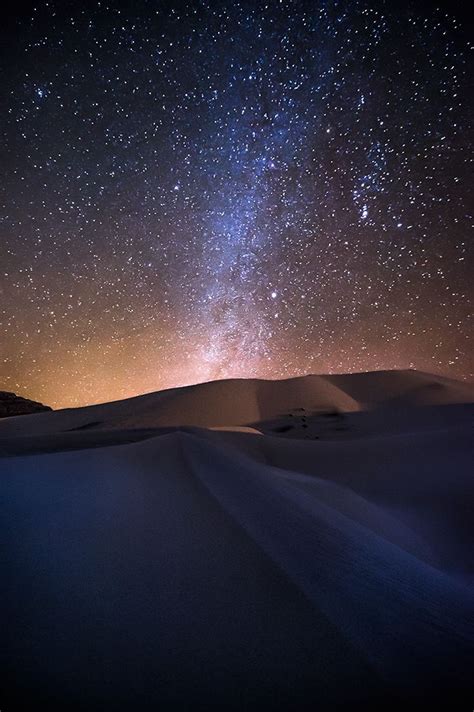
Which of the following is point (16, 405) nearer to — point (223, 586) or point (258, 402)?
point (258, 402)

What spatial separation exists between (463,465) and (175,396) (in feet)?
13.4

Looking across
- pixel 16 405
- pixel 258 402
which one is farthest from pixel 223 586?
pixel 16 405

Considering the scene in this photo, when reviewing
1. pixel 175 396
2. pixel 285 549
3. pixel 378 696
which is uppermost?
pixel 175 396

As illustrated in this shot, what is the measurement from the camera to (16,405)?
7.93 m

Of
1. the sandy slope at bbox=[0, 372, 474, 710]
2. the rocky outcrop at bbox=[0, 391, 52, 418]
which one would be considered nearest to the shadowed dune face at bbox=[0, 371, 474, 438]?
the sandy slope at bbox=[0, 372, 474, 710]

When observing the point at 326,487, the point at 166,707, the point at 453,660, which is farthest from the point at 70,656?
the point at 326,487

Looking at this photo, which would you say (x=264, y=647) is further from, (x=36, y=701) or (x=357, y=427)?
(x=357, y=427)

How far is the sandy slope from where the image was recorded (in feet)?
1.93

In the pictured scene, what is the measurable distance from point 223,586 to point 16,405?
8.92 m

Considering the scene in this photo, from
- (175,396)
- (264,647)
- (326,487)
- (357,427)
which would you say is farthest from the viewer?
(175,396)

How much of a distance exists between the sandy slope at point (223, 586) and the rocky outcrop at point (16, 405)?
23.7 feet

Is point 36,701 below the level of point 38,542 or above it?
below

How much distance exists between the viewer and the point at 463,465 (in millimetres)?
1780

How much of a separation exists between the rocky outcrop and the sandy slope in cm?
721
